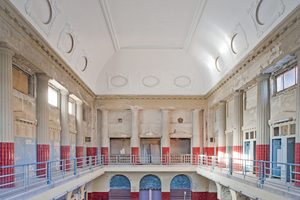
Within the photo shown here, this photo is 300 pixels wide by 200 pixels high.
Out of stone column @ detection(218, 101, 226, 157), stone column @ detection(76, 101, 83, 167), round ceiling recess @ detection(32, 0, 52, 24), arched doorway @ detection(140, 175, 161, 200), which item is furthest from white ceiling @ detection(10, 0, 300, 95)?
arched doorway @ detection(140, 175, 161, 200)

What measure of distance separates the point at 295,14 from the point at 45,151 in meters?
11.0

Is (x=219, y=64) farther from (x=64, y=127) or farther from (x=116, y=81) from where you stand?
(x=64, y=127)

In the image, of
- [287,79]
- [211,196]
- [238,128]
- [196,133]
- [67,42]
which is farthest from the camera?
[196,133]

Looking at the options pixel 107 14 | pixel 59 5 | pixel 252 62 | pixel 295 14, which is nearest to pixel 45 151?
pixel 59 5

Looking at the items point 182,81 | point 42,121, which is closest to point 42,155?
point 42,121

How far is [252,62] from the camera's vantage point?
11398 mm

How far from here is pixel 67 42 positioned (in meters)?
12.4

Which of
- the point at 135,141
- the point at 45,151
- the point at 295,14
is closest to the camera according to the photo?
the point at 295,14

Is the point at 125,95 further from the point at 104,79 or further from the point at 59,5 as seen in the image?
the point at 59,5

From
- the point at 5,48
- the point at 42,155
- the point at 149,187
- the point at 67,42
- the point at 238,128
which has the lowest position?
the point at 149,187

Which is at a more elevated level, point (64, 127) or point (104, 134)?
point (64, 127)

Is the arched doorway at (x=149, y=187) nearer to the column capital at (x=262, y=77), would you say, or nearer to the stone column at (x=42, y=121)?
the stone column at (x=42, y=121)

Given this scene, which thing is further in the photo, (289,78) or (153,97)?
(153,97)

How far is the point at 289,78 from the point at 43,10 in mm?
9871
